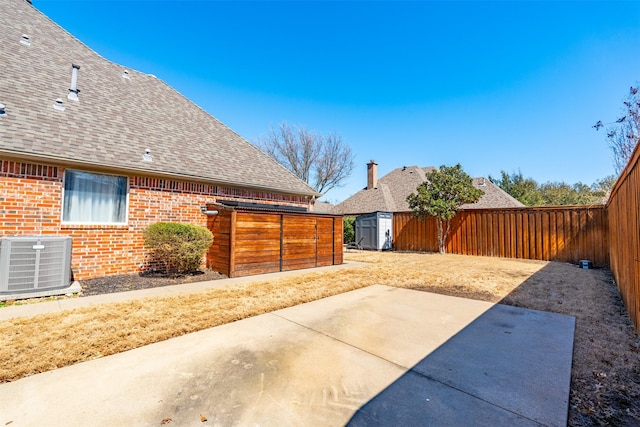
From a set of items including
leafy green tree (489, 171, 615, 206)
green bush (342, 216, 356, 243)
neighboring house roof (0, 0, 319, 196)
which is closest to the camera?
neighboring house roof (0, 0, 319, 196)

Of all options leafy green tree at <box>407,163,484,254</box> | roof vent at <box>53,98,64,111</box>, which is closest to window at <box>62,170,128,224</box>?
roof vent at <box>53,98,64,111</box>

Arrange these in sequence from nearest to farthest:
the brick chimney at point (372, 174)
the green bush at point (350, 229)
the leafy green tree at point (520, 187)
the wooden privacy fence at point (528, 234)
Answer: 1. the wooden privacy fence at point (528, 234)
2. the green bush at point (350, 229)
3. the brick chimney at point (372, 174)
4. the leafy green tree at point (520, 187)

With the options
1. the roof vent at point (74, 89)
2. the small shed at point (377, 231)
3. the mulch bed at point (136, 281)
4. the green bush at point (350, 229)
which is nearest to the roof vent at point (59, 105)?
the roof vent at point (74, 89)

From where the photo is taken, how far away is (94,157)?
6547 millimetres

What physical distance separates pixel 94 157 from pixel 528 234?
1632 cm

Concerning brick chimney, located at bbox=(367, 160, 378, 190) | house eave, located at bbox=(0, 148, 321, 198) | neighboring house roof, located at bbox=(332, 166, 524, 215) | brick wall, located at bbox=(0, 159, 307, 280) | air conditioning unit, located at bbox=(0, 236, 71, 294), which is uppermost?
brick chimney, located at bbox=(367, 160, 378, 190)

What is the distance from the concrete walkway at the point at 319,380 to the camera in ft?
6.67

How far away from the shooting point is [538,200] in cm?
2872

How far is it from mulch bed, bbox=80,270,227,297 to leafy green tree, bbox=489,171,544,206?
32.9 m

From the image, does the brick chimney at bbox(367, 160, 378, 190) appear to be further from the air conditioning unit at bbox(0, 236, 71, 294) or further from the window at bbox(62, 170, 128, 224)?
the air conditioning unit at bbox(0, 236, 71, 294)

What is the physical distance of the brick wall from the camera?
577cm

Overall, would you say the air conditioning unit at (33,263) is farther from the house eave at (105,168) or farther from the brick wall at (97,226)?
the house eave at (105,168)

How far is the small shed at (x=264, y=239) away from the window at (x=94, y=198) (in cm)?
229

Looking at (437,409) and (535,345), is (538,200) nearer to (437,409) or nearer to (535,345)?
(535,345)
